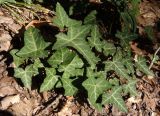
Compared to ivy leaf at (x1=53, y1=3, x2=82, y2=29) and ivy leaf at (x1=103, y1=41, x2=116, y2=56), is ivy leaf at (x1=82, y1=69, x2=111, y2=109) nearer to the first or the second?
ivy leaf at (x1=103, y1=41, x2=116, y2=56)

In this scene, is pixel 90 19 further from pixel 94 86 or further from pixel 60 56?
pixel 94 86

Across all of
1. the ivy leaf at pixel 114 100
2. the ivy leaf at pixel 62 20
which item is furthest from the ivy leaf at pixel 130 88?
the ivy leaf at pixel 62 20

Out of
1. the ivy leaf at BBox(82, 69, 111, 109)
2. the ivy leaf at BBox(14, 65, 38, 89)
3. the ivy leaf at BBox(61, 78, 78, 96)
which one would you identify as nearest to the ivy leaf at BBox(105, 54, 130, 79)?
the ivy leaf at BBox(82, 69, 111, 109)

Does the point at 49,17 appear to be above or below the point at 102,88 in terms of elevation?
above

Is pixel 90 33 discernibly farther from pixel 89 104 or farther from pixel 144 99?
pixel 144 99

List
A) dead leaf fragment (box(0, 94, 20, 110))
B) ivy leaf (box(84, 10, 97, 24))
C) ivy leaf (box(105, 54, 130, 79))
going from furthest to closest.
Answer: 1. ivy leaf (box(84, 10, 97, 24))
2. ivy leaf (box(105, 54, 130, 79))
3. dead leaf fragment (box(0, 94, 20, 110))

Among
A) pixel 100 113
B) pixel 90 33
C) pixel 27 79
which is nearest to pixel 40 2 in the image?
pixel 90 33

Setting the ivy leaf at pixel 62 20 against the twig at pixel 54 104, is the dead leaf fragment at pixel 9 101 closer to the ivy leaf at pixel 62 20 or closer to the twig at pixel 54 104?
the twig at pixel 54 104
